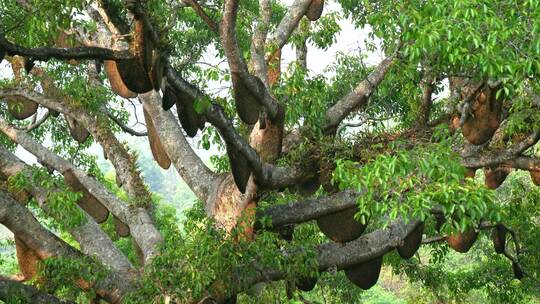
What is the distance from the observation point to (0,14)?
8.23 meters

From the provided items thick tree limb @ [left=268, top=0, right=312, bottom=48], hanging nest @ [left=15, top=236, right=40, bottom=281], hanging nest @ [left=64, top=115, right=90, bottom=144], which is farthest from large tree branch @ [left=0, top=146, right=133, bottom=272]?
thick tree limb @ [left=268, top=0, right=312, bottom=48]

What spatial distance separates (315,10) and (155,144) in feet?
9.22

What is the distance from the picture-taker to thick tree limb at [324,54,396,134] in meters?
7.88

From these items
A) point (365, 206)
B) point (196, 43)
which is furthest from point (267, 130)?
point (196, 43)

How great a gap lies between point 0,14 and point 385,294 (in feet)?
96.9

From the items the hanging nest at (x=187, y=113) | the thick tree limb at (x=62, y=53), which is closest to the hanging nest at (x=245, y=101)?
the hanging nest at (x=187, y=113)

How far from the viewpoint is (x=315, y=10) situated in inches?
381

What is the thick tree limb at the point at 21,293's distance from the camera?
6.15 meters

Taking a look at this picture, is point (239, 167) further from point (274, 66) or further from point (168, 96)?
point (274, 66)

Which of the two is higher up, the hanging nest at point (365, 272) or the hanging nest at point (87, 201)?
the hanging nest at point (87, 201)

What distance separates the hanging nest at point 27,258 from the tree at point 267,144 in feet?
0.08

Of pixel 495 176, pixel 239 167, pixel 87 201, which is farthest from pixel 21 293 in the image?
pixel 495 176

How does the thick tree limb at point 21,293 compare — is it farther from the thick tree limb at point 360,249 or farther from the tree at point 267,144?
the thick tree limb at point 360,249

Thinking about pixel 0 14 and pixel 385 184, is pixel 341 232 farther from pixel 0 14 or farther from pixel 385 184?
pixel 0 14
